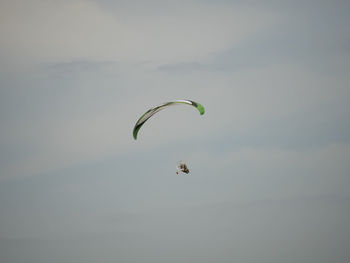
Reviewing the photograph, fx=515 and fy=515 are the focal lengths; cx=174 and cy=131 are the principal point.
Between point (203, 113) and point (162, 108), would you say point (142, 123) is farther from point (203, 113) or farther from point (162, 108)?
point (203, 113)

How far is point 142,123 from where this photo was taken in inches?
2454

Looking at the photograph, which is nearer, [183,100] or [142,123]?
[183,100]

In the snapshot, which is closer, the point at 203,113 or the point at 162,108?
the point at 203,113

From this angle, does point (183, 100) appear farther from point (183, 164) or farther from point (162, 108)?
point (183, 164)

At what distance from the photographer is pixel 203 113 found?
Answer: 54281 millimetres

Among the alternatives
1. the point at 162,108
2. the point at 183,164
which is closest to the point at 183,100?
the point at 162,108

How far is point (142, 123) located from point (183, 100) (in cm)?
758

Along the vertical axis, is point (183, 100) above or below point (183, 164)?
above

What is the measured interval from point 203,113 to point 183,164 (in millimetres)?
7867

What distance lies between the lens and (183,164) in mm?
59312

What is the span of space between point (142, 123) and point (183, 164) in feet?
24.6

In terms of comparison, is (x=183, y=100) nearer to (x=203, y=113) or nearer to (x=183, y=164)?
(x=203, y=113)

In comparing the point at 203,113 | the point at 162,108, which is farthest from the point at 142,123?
the point at 203,113

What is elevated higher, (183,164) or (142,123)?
(142,123)
